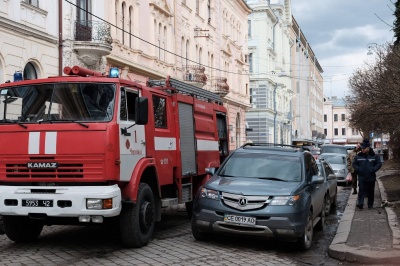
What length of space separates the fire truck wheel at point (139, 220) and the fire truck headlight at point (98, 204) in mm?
687

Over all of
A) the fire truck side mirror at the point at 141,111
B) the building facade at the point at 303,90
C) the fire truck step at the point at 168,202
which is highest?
the building facade at the point at 303,90

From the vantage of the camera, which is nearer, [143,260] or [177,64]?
[143,260]

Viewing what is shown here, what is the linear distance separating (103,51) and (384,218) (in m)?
12.3

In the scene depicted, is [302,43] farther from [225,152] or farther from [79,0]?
[225,152]

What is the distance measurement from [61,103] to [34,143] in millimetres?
750

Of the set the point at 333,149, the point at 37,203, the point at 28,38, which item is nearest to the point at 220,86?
the point at 333,149

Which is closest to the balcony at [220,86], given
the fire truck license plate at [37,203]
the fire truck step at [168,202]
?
the fire truck step at [168,202]

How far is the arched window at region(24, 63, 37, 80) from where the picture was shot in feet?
59.1

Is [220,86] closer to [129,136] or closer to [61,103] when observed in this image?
[129,136]

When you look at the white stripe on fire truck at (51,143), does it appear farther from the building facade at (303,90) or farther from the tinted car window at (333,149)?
the building facade at (303,90)

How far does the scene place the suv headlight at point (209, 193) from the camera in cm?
859

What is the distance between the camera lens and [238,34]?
47875mm

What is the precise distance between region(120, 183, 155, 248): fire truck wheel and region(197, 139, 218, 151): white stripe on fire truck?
2.80m

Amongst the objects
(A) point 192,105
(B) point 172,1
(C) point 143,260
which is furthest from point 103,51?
(C) point 143,260
